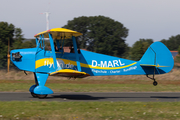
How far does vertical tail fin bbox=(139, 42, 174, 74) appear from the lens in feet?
38.4

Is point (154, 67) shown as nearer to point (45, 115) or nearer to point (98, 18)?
point (45, 115)

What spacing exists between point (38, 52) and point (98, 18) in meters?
45.6

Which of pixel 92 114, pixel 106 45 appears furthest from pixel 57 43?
pixel 106 45

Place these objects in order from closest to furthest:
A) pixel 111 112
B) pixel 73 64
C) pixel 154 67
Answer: pixel 111 112
pixel 73 64
pixel 154 67

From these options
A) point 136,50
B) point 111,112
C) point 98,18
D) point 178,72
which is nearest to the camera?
point 111,112

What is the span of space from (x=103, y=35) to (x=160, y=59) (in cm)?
3798

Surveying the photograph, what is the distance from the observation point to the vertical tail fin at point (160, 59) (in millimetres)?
11719

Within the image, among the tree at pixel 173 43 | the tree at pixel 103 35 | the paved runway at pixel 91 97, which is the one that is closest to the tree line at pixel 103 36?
the tree at pixel 103 35

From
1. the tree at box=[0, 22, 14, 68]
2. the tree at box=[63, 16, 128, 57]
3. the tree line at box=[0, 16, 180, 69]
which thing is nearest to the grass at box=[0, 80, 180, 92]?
the tree at box=[0, 22, 14, 68]

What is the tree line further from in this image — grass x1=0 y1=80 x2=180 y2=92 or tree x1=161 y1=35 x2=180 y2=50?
tree x1=161 y1=35 x2=180 y2=50

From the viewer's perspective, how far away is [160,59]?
38.5 ft

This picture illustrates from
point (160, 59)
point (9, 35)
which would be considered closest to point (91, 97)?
point (160, 59)

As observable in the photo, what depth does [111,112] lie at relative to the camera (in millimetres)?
7109

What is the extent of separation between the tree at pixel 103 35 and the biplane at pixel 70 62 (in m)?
33.5
